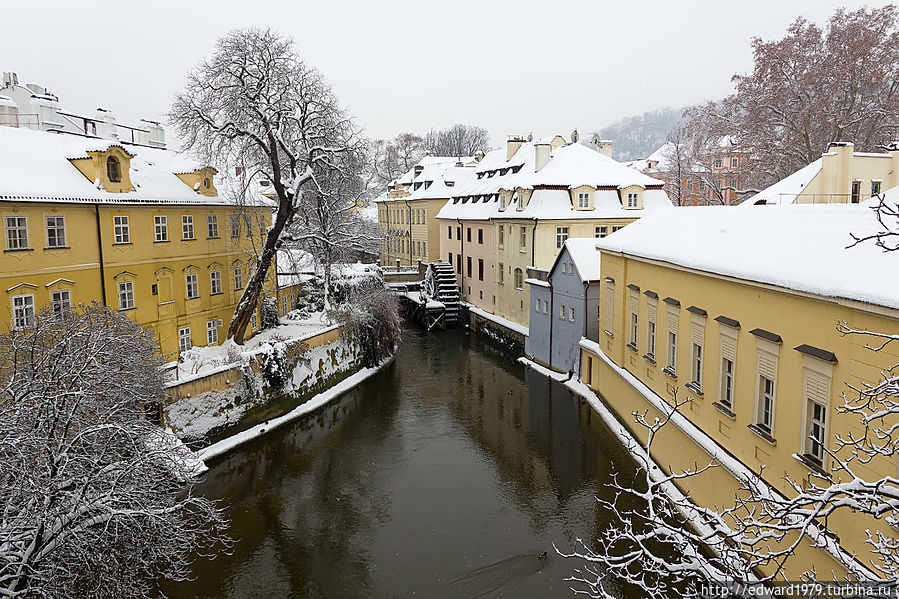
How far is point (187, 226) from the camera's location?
19.8 metres

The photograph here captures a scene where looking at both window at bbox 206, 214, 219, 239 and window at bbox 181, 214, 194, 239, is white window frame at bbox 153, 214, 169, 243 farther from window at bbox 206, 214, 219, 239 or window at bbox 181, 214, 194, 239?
window at bbox 206, 214, 219, 239

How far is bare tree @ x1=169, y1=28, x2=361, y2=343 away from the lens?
17.8 metres

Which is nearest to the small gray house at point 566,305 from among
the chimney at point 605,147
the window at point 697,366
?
the window at point 697,366

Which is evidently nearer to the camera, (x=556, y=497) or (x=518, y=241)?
(x=556, y=497)

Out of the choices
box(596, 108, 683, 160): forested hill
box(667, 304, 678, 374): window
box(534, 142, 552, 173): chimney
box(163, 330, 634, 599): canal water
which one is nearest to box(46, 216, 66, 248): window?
box(163, 330, 634, 599): canal water

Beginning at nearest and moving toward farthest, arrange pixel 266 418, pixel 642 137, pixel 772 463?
pixel 772 463
pixel 266 418
pixel 642 137

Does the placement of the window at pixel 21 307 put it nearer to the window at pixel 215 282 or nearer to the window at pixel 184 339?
the window at pixel 184 339

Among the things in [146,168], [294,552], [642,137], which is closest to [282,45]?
[146,168]

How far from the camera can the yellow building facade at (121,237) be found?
1523 centimetres

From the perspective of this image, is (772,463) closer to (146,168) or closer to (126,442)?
(126,442)

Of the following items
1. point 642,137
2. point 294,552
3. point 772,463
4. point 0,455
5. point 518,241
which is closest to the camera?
point 0,455

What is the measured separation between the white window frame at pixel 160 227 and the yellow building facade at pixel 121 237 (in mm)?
35

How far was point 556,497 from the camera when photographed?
517 inches

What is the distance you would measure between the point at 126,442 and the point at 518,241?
68.4 feet
